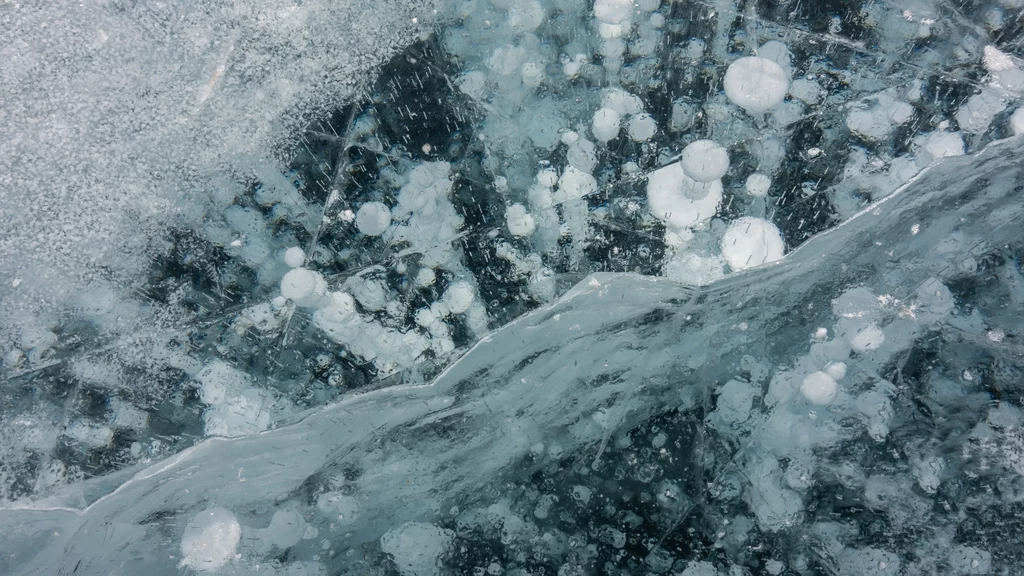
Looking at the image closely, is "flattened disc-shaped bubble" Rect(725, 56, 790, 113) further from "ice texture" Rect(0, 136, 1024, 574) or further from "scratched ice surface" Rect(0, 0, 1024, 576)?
"ice texture" Rect(0, 136, 1024, 574)

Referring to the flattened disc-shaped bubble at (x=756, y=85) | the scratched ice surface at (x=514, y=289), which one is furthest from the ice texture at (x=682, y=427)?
the flattened disc-shaped bubble at (x=756, y=85)

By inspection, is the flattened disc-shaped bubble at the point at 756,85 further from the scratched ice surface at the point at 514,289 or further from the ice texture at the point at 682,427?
the ice texture at the point at 682,427

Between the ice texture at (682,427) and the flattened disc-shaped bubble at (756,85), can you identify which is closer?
the ice texture at (682,427)

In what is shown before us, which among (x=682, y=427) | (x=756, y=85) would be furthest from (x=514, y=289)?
(x=756, y=85)

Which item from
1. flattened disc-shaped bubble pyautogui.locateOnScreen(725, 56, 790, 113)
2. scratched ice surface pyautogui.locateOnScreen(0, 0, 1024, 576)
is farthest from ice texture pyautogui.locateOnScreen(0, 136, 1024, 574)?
flattened disc-shaped bubble pyautogui.locateOnScreen(725, 56, 790, 113)

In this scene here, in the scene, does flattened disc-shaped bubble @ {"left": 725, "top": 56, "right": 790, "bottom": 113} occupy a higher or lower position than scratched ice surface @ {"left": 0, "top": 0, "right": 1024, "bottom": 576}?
higher

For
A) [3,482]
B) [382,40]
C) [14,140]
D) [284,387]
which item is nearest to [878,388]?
A: [284,387]

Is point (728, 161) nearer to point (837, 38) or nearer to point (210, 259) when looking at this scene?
point (837, 38)

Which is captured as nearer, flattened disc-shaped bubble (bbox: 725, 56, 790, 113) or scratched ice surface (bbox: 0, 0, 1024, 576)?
scratched ice surface (bbox: 0, 0, 1024, 576)
